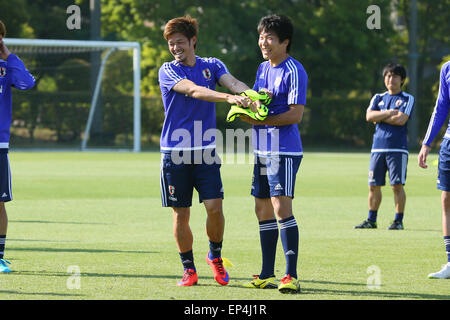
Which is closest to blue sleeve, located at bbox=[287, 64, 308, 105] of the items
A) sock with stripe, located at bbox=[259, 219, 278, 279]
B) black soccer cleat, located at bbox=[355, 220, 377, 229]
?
sock with stripe, located at bbox=[259, 219, 278, 279]

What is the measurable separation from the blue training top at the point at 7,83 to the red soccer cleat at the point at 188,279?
227 cm

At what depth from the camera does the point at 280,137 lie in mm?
7121

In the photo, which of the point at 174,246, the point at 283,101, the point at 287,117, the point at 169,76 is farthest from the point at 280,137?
the point at 174,246

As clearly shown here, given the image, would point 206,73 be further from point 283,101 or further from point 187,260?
point 187,260

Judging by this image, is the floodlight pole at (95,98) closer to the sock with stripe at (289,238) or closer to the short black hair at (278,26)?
the short black hair at (278,26)

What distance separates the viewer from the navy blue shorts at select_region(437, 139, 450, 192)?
7.66 meters

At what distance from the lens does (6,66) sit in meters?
8.05

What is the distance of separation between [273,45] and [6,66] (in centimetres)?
275

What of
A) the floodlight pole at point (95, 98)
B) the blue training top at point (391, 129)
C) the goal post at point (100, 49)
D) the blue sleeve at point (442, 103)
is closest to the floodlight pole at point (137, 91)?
the goal post at point (100, 49)

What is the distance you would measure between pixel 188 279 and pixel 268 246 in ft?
2.52

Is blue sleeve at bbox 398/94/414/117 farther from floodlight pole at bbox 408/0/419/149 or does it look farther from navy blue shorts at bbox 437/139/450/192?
floodlight pole at bbox 408/0/419/149

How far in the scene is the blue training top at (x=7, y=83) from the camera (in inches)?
314
